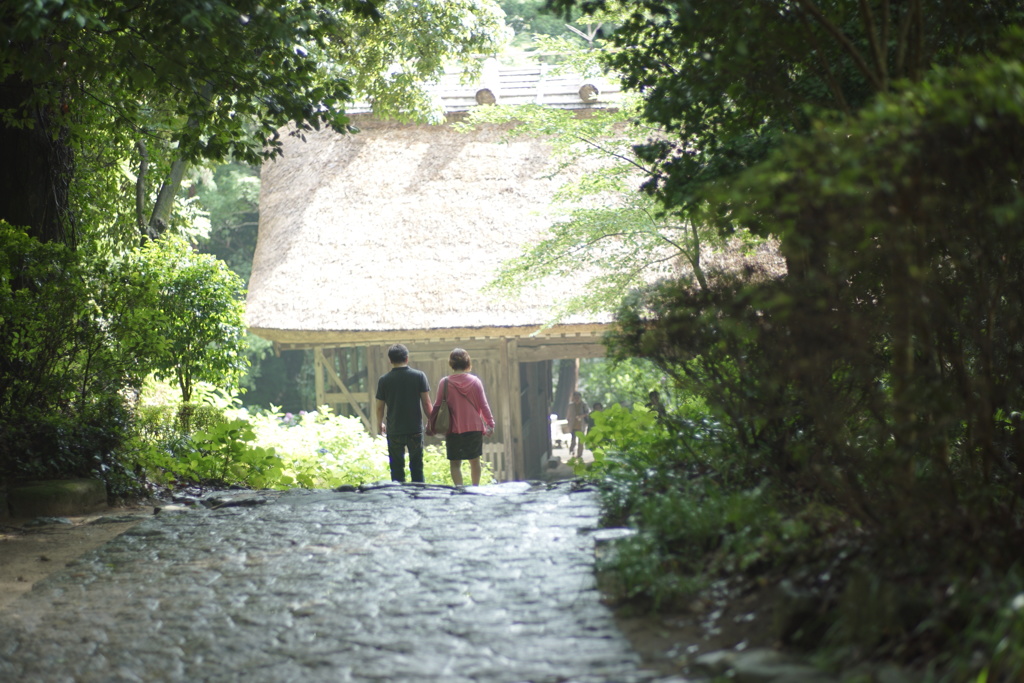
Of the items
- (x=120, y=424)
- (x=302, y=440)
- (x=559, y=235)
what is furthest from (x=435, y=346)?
(x=120, y=424)

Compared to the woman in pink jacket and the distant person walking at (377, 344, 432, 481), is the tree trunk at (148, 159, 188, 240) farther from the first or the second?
the woman in pink jacket

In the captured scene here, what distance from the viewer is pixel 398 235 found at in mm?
14367

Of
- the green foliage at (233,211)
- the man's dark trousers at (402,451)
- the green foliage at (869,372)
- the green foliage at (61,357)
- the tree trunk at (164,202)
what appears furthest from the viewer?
the green foliage at (233,211)

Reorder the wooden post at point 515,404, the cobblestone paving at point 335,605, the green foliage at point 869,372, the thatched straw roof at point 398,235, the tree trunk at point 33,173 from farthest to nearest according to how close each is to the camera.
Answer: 1. the wooden post at point 515,404
2. the thatched straw roof at point 398,235
3. the tree trunk at point 33,173
4. the cobblestone paving at point 335,605
5. the green foliage at point 869,372

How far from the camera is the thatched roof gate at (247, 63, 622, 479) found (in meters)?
13.1

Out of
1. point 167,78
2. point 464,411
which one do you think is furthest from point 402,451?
point 167,78

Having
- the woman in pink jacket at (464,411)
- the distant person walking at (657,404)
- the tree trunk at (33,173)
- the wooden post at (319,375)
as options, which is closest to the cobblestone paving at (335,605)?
the distant person walking at (657,404)

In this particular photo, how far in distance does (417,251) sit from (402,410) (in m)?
6.12

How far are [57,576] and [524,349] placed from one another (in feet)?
32.8

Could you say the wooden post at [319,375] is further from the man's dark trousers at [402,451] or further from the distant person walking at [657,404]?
the distant person walking at [657,404]

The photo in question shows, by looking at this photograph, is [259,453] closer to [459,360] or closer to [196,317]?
[196,317]

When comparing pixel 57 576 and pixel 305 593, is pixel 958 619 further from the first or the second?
pixel 57 576

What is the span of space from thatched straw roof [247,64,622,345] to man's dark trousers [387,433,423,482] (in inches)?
176

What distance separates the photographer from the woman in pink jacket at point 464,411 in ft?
27.4
